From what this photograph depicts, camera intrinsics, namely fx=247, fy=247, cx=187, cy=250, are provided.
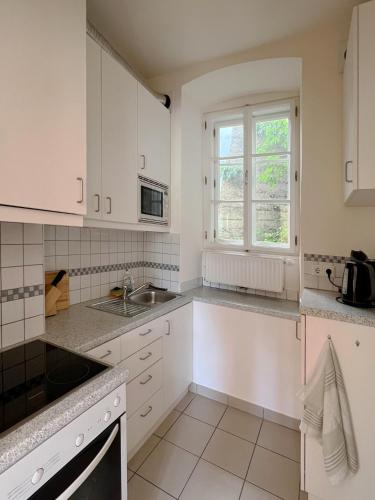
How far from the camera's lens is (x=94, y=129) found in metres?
1.35

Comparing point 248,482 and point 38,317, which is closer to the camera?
point 38,317

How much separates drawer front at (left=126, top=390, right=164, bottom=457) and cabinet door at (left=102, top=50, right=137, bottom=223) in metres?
1.16

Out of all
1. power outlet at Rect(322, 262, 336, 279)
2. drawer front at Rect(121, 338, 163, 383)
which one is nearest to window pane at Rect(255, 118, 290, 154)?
power outlet at Rect(322, 262, 336, 279)

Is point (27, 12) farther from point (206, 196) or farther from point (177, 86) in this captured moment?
point (206, 196)

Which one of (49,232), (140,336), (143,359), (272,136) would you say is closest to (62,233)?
(49,232)

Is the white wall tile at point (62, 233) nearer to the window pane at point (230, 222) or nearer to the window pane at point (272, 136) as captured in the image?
the window pane at point (230, 222)

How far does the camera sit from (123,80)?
5.02ft

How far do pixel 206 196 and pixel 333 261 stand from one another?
4.17 feet

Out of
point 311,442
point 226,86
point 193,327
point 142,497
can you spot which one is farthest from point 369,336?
point 226,86

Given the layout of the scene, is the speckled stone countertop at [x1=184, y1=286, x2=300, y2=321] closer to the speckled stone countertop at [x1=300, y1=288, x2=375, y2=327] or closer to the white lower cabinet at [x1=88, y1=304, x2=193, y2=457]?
the white lower cabinet at [x1=88, y1=304, x2=193, y2=457]

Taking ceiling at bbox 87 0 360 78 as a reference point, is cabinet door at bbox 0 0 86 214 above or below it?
below

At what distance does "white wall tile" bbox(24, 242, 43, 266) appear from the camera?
1170 millimetres

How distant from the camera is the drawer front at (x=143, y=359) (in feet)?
4.57

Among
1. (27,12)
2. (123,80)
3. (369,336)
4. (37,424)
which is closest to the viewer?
(37,424)
